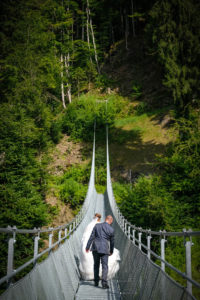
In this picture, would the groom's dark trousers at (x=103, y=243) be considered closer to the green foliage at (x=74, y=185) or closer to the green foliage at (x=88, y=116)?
the green foliage at (x=74, y=185)

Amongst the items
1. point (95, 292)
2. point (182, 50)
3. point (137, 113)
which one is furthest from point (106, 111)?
point (95, 292)

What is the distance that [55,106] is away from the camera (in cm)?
3033

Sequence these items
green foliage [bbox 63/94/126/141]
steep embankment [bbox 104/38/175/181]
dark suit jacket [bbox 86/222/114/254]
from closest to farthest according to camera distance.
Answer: dark suit jacket [bbox 86/222/114/254] < steep embankment [bbox 104/38/175/181] < green foliage [bbox 63/94/126/141]

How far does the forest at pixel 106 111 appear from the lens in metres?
13.2

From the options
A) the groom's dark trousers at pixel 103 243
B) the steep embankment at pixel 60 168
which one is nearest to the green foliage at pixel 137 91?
the steep embankment at pixel 60 168

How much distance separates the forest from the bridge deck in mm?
4999

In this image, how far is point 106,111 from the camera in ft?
85.6

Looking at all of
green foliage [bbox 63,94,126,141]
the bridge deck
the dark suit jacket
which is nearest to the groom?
the dark suit jacket

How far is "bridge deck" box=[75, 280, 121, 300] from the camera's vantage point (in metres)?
4.05

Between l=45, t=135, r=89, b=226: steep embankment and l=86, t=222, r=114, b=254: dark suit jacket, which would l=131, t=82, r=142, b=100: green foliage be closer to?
l=45, t=135, r=89, b=226: steep embankment

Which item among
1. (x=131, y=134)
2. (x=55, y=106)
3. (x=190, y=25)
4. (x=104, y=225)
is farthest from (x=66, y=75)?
(x=104, y=225)

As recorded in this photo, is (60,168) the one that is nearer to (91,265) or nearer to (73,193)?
(73,193)

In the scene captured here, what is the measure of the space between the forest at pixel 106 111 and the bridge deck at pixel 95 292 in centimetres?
500

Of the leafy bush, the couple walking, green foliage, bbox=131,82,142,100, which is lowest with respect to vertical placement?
the leafy bush
